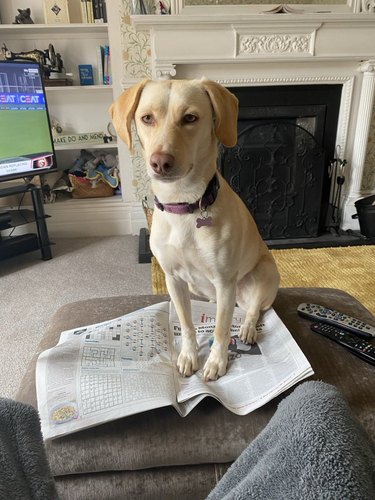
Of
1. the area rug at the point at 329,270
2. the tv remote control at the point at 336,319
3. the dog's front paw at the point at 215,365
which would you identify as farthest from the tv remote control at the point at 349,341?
the area rug at the point at 329,270

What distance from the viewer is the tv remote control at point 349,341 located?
89cm

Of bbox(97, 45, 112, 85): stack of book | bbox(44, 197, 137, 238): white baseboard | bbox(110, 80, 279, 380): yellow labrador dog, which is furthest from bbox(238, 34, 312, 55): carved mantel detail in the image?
bbox(110, 80, 279, 380): yellow labrador dog

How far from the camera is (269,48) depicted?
2197 mm

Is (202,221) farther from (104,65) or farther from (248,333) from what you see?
(104,65)

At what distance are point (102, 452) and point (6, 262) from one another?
189 cm

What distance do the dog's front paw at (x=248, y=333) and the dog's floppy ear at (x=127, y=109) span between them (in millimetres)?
539

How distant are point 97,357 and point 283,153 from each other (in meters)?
1.89

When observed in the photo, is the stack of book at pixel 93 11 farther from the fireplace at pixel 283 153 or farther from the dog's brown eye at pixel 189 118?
the dog's brown eye at pixel 189 118

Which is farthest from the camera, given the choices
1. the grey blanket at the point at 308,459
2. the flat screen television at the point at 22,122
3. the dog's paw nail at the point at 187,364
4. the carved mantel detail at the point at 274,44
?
the carved mantel detail at the point at 274,44

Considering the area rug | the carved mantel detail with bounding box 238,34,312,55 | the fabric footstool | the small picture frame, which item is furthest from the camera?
the small picture frame

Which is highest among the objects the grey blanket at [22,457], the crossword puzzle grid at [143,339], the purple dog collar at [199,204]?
the purple dog collar at [199,204]

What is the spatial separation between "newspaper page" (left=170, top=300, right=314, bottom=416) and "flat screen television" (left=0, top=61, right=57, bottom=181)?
1524 mm

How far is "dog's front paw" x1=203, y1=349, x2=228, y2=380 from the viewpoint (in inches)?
35.2

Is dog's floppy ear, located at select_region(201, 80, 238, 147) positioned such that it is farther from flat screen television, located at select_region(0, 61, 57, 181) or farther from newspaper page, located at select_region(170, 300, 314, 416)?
flat screen television, located at select_region(0, 61, 57, 181)
